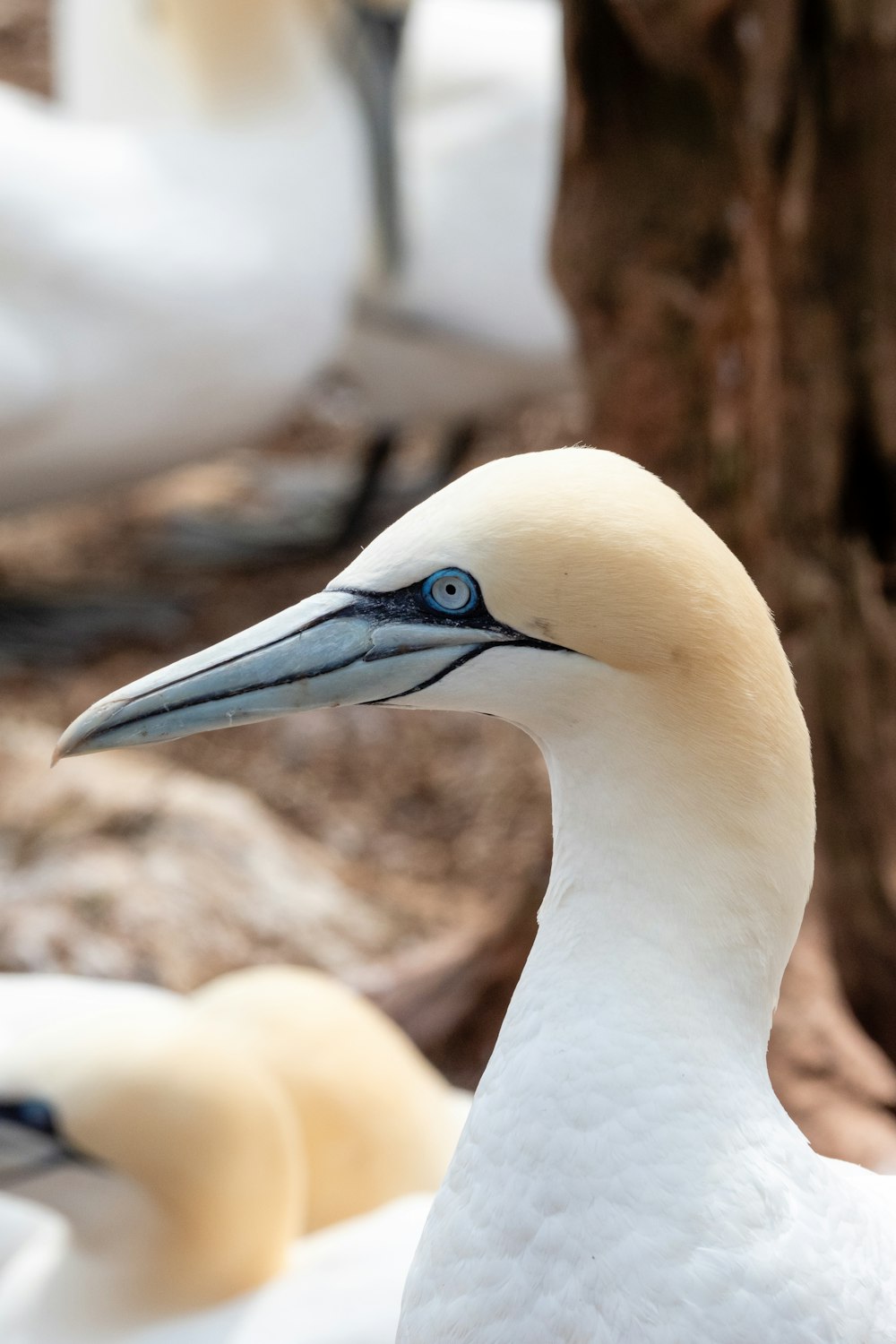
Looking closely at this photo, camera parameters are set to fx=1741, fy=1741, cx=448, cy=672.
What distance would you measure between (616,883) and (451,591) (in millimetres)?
305

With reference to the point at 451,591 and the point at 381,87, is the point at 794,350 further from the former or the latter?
the point at 381,87

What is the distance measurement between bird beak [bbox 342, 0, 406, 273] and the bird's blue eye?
14.3ft

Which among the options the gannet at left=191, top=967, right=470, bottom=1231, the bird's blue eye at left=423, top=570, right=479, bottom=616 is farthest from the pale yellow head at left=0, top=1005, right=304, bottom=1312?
the bird's blue eye at left=423, top=570, right=479, bottom=616

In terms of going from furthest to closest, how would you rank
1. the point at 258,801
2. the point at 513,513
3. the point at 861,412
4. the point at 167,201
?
the point at 167,201, the point at 258,801, the point at 861,412, the point at 513,513

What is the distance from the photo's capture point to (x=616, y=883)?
1.58m

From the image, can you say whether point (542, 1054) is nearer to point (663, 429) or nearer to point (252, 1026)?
point (252, 1026)

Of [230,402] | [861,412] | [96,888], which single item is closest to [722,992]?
[861,412]

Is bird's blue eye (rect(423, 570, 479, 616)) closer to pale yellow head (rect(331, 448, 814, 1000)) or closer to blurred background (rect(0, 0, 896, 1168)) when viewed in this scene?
pale yellow head (rect(331, 448, 814, 1000))

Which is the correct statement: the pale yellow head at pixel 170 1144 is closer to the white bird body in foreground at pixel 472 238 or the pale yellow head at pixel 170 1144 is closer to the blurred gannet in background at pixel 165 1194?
the blurred gannet in background at pixel 165 1194

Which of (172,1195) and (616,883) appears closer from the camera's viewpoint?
(616,883)

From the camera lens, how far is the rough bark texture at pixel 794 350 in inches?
124

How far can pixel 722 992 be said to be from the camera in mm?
1590

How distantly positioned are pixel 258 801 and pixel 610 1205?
129 inches

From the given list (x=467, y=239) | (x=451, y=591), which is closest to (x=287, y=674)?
(x=451, y=591)
